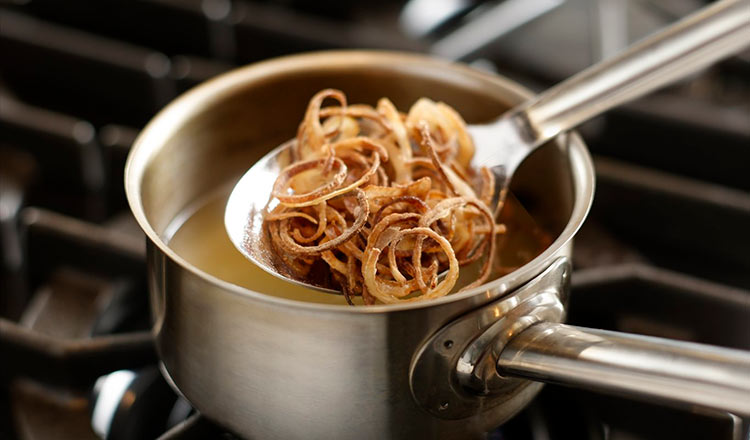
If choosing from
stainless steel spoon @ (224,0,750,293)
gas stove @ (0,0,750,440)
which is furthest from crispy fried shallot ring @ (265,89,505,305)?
gas stove @ (0,0,750,440)

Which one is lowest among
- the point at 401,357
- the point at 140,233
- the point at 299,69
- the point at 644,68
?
the point at 140,233

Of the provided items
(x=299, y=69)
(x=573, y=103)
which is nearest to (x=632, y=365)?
(x=573, y=103)

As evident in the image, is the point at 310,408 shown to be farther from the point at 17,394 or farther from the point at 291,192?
the point at 17,394

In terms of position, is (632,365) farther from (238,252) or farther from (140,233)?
(140,233)

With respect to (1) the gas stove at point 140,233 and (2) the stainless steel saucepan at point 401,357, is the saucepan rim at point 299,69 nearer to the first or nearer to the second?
(2) the stainless steel saucepan at point 401,357

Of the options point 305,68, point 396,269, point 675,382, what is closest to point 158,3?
point 305,68

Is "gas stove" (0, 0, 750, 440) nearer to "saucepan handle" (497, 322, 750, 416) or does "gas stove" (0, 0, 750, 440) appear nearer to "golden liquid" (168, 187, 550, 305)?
"golden liquid" (168, 187, 550, 305)
